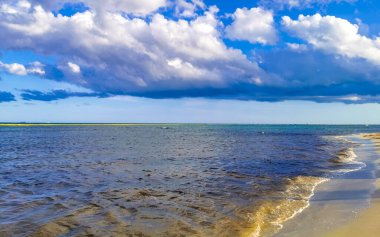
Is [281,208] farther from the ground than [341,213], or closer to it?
closer to it

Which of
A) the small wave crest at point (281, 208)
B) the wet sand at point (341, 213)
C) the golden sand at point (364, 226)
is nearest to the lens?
the golden sand at point (364, 226)

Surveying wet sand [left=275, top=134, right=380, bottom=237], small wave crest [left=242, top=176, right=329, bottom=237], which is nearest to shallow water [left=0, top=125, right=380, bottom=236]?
small wave crest [left=242, top=176, right=329, bottom=237]

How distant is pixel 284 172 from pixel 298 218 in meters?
13.3

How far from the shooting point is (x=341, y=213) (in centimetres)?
1268

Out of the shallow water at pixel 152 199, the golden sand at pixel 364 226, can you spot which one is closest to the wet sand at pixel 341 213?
the golden sand at pixel 364 226

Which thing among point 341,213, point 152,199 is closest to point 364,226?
point 341,213

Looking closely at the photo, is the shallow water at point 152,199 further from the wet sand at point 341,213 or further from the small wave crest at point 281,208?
the wet sand at point 341,213

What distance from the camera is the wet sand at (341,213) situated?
1056 cm

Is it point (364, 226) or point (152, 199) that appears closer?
point (364, 226)

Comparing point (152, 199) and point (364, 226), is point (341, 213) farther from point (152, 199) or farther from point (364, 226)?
point (152, 199)

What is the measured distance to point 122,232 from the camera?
11.1 m

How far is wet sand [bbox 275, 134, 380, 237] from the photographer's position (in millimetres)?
10558

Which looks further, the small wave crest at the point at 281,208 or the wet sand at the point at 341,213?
the small wave crest at the point at 281,208

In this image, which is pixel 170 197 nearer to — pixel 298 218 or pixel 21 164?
pixel 298 218
